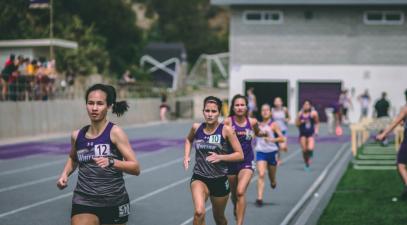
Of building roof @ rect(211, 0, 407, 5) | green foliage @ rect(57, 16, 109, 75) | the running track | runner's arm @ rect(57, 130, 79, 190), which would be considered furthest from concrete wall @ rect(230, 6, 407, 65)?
runner's arm @ rect(57, 130, 79, 190)

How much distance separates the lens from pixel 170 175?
21.0 m

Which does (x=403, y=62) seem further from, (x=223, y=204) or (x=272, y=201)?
(x=223, y=204)

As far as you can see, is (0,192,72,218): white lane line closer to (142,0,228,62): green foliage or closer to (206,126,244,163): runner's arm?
(206,126,244,163): runner's arm

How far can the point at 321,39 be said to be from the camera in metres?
55.3

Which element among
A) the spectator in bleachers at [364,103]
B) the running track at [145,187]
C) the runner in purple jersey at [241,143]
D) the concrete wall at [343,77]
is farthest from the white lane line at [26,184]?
the concrete wall at [343,77]

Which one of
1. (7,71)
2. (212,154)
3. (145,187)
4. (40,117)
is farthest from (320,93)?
(212,154)

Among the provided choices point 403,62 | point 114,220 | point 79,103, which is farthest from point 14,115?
point 403,62

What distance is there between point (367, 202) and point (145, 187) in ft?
16.4

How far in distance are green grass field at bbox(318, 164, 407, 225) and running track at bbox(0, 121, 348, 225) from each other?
809 millimetres

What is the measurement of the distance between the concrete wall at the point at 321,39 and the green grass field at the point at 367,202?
34.3 m

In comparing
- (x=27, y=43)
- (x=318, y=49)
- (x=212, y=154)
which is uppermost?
(x=318, y=49)

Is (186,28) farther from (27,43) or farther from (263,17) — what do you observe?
(27,43)

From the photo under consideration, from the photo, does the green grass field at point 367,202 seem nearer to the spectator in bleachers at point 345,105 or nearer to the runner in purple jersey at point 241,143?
the runner in purple jersey at point 241,143

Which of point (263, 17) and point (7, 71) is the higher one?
point (263, 17)
